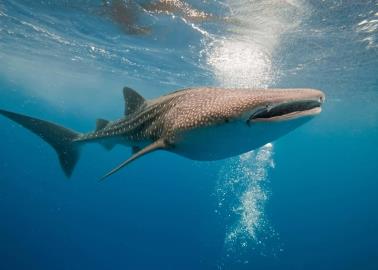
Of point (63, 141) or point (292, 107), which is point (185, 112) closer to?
point (292, 107)

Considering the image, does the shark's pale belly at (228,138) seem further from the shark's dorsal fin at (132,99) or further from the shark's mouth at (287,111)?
the shark's dorsal fin at (132,99)

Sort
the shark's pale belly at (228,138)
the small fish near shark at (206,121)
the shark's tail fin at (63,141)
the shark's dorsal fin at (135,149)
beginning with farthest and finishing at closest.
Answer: the shark's tail fin at (63,141)
the shark's dorsal fin at (135,149)
the shark's pale belly at (228,138)
the small fish near shark at (206,121)

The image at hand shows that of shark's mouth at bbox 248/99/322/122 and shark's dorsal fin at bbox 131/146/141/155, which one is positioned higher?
shark's mouth at bbox 248/99/322/122

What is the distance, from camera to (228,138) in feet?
11.7

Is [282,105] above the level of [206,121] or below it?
above

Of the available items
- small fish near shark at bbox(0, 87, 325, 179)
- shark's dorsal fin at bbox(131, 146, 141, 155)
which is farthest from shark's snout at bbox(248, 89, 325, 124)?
shark's dorsal fin at bbox(131, 146, 141, 155)

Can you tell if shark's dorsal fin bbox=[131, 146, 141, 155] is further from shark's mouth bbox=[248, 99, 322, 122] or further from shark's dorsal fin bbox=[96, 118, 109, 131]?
shark's mouth bbox=[248, 99, 322, 122]

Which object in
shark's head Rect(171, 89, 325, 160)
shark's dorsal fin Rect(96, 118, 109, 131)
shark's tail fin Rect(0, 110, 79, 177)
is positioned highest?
shark's head Rect(171, 89, 325, 160)

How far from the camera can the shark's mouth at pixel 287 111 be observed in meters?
2.90

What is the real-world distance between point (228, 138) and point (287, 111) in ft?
2.52

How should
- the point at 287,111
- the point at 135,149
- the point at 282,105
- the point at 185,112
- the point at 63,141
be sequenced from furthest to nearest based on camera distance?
the point at 63,141, the point at 135,149, the point at 185,112, the point at 287,111, the point at 282,105

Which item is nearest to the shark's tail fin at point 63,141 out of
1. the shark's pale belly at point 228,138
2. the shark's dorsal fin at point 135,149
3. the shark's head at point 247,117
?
the shark's dorsal fin at point 135,149

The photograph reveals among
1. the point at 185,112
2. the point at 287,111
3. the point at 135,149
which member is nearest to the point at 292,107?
the point at 287,111

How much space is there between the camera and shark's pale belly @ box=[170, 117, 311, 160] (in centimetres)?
311
